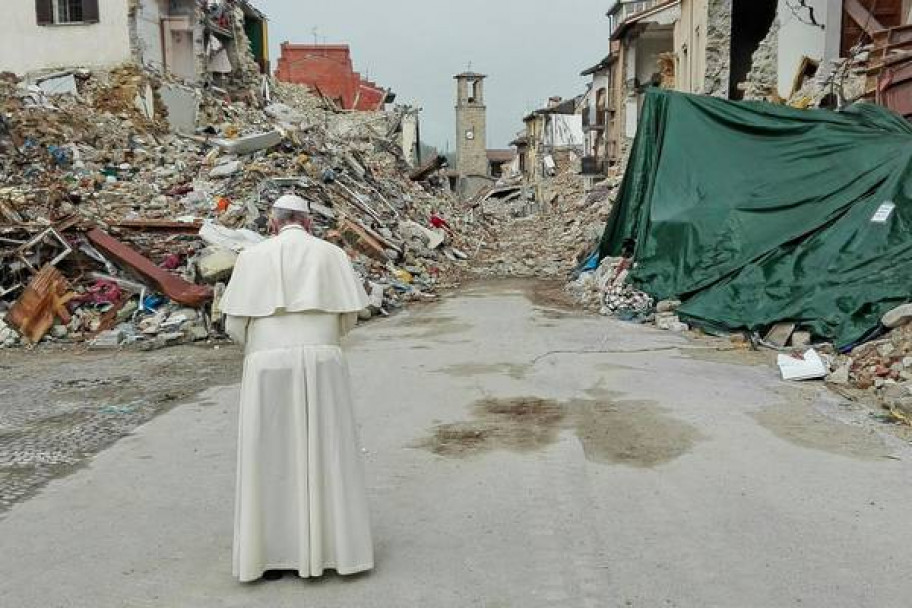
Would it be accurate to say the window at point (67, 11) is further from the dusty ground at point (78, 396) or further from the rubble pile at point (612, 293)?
the rubble pile at point (612, 293)

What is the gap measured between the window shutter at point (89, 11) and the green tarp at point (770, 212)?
1643 cm

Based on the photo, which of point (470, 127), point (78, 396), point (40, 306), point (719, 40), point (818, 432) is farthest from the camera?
point (470, 127)

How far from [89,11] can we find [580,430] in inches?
852

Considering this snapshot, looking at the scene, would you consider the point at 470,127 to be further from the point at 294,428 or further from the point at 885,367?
the point at 294,428

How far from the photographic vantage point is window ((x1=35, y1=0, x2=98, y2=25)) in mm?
22031

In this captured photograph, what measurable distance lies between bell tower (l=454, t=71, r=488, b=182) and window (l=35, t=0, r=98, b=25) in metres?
41.4

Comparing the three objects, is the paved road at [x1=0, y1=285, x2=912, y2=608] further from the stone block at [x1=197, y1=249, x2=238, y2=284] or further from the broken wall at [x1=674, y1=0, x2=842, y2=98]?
the broken wall at [x1=674, y1=0, x2=842, y2=98]

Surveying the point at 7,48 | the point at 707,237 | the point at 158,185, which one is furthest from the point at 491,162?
the point at 707,237

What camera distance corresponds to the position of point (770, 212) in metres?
10.7

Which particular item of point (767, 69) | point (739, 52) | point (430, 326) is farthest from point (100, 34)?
point (739, 52)

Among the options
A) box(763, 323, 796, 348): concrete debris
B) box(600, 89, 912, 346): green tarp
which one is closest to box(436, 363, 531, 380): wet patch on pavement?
box(763, 323, 796, 348): concrete debris

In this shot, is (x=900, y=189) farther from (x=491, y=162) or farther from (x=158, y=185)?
(x=491, y=162)

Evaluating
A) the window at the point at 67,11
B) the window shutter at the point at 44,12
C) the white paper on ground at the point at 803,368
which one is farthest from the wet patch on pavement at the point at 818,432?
the window shutter at the point at 44,12

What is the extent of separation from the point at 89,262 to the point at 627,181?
8707mm
